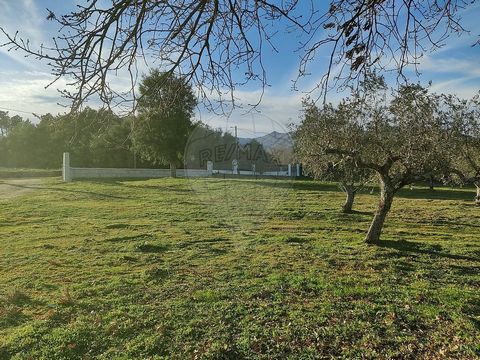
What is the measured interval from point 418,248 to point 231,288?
20.7ft

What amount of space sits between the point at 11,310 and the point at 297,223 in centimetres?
1104

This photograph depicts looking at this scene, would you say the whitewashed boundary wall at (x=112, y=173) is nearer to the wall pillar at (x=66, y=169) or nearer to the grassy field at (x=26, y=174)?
the wall pillar at (x=66, y=169)

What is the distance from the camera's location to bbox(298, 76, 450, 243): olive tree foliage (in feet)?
34.8

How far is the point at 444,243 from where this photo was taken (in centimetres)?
1177

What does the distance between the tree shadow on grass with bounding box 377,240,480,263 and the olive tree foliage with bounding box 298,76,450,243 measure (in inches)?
16.9

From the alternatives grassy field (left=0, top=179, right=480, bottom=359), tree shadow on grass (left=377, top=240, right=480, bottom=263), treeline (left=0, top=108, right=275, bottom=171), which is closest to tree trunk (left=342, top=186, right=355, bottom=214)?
grassy field (left=0, top=179, right=480, bottom=359)

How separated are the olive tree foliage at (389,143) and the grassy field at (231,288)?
5.93ft

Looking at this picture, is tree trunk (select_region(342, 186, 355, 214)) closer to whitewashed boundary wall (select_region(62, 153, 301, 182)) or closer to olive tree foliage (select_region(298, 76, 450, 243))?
olive tree foliage (select_region(298, 76, 450, 243))

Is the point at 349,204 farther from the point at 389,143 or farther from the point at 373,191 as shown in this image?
the point at 373,191

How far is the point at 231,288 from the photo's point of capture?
7000mm

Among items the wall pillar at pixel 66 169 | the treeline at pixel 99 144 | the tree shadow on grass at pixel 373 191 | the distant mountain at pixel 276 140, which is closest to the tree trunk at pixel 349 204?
the distant mountain at pixel 276 140

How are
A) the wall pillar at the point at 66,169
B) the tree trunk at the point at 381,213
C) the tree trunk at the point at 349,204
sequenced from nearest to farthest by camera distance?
the tree trunk at the point at 381,213 → the tree trunk at the point at 349,204 → the wall pillar at the point at 66,169

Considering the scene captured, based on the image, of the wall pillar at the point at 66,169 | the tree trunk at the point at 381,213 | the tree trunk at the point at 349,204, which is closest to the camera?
the tree trunk at the point at 381,213

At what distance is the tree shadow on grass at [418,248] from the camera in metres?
9.88
